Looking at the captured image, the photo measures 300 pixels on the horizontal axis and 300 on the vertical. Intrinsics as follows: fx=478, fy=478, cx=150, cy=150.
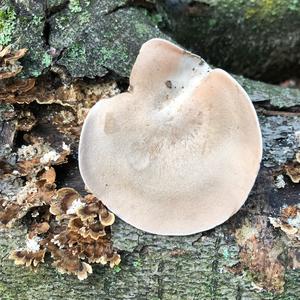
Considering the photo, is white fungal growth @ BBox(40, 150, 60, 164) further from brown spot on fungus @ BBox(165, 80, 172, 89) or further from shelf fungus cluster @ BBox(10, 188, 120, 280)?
brown spot on fungus @ BBox(165, 80, 172, 89)

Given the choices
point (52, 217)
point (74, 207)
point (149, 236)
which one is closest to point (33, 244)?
point (52, 217)

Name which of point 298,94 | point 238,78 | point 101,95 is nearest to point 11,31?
point 101,95

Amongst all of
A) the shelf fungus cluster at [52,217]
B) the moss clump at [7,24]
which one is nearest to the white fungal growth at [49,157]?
the shelf fungus cluster at [52,217]

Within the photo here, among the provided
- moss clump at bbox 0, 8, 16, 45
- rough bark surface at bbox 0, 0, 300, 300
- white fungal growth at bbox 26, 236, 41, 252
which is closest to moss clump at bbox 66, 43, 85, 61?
rough bark surface at bbox 0, 0, 300, 300

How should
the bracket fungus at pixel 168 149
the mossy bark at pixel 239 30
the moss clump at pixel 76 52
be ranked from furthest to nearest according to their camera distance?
the mossy bark at pixel 239 30
the moss clump at pixel 76 52
the bracket fungus at pixel 168 149

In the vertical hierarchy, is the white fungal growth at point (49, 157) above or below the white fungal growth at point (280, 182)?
below

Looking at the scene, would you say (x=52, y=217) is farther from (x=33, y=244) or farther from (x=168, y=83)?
(x=168, y=83)

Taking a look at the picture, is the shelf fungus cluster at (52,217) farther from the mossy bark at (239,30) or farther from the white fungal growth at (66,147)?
the mossy bark at (239,30)
